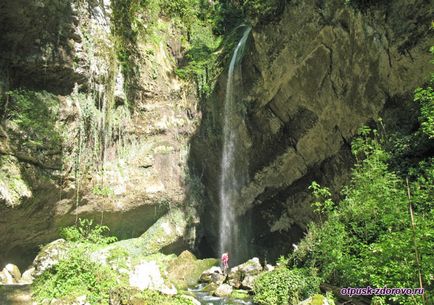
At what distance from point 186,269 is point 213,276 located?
2.12 meters

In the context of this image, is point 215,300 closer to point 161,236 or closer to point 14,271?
point 161,236

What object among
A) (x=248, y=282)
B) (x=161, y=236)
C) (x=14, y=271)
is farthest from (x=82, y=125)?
(x=248, y=282)

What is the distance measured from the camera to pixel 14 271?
1351 cm

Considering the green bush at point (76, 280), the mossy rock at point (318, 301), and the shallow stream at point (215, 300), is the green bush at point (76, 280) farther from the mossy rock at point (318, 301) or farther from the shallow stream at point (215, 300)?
the mossy rock at point (318, 301)

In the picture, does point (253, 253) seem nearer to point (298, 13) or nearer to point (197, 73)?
point (197, 73)

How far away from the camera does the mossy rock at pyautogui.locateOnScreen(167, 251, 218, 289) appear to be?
51.9 ft

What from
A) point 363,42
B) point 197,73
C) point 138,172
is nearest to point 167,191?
point 138,172

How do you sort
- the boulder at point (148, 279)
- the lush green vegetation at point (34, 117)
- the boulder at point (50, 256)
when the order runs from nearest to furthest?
the boulder at point (148, 279)
the boulder at point (50, 256)
the lush green vegetation at point (34, 117)

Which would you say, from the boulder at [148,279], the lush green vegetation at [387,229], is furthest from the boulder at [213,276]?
the boulder at [148,279]

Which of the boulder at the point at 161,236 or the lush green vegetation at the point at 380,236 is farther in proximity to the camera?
the boulder at the point at 161,236

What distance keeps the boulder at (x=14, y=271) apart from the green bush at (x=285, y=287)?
27.0 ft

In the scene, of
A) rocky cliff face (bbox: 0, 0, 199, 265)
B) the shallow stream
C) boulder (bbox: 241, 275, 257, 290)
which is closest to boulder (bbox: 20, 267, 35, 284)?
rocky cliff face (bbox: 0, 0, 199, 265)

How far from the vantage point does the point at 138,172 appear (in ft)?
57.7

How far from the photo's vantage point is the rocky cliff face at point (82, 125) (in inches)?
540
